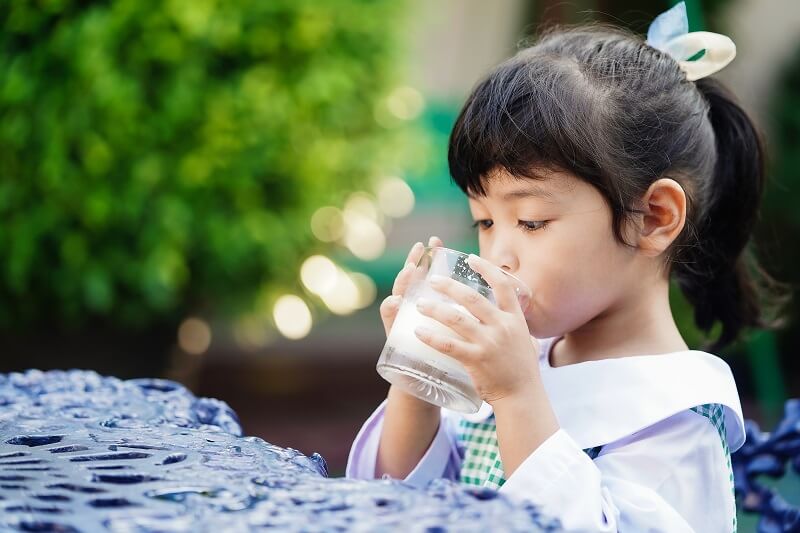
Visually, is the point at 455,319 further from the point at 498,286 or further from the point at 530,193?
the point at 530,193

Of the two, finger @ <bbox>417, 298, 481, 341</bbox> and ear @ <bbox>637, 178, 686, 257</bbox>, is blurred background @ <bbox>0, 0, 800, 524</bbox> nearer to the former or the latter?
ear @ <bbox>637, 178, 686, 257</bbox>

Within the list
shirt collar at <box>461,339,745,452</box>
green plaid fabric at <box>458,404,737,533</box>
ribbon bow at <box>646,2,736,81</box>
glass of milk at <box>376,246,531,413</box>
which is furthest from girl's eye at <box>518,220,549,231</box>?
ribbon bow at <box>646,2,736,81</box>

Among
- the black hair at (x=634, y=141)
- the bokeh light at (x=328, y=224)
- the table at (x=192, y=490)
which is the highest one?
the bokeh light at (x=328, y=224)

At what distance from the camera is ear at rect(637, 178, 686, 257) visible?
1.43 meters

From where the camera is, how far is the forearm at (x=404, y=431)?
4.96 feet

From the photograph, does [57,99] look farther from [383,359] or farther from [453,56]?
[453,56]

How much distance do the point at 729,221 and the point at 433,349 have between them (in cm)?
71

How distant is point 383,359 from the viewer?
1.27 meters

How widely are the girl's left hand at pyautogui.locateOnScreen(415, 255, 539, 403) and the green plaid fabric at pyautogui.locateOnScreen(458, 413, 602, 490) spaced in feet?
1.06

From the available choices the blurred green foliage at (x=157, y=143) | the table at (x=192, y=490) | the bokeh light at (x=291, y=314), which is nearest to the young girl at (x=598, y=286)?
the table at (x=192, y=490)

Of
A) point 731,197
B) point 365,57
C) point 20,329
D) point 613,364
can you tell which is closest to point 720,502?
point 613,364

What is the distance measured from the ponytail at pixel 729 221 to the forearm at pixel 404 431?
1.60 ft

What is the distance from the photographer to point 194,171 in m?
3.56

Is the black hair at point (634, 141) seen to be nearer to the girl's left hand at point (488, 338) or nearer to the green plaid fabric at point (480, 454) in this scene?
the girl's left hand at point (488, 338)
